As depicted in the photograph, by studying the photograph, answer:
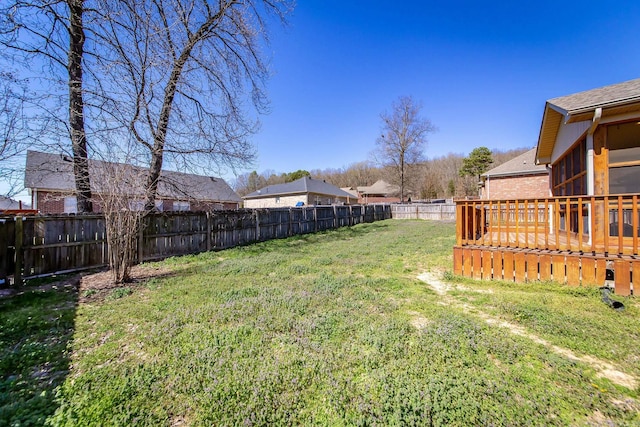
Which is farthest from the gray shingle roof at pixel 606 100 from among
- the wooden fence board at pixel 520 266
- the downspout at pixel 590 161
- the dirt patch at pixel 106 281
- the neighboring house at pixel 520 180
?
the neighboring house at pixel 520 180

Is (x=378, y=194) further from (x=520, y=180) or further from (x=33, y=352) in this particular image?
(x=33, y=352)

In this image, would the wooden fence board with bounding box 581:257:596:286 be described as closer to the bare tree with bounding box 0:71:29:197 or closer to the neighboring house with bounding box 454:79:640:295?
the neighboring house with bounding box 454:79:640:295

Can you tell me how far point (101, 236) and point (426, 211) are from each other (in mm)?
23122

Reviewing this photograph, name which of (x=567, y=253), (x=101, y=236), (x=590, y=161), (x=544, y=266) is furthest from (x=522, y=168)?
(x=101, y=236)

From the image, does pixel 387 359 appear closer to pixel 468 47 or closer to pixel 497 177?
pixel 468 47

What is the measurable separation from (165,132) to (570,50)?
17429 mm

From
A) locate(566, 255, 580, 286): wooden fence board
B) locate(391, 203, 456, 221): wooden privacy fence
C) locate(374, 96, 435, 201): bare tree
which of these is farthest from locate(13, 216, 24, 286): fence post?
locate(374, 96, 435, 201): bare tree

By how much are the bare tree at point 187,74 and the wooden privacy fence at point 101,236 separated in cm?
116

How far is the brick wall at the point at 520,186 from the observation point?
14555 mm

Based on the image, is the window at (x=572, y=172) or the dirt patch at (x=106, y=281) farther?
the window at (x=572, y=172)

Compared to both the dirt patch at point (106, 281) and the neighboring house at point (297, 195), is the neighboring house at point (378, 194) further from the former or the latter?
the dirt patch at point (106, 281)

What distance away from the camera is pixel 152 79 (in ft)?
25.3

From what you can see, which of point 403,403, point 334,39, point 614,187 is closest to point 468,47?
point 334,39

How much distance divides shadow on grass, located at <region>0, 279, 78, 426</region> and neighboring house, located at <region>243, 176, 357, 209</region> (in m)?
26.4
